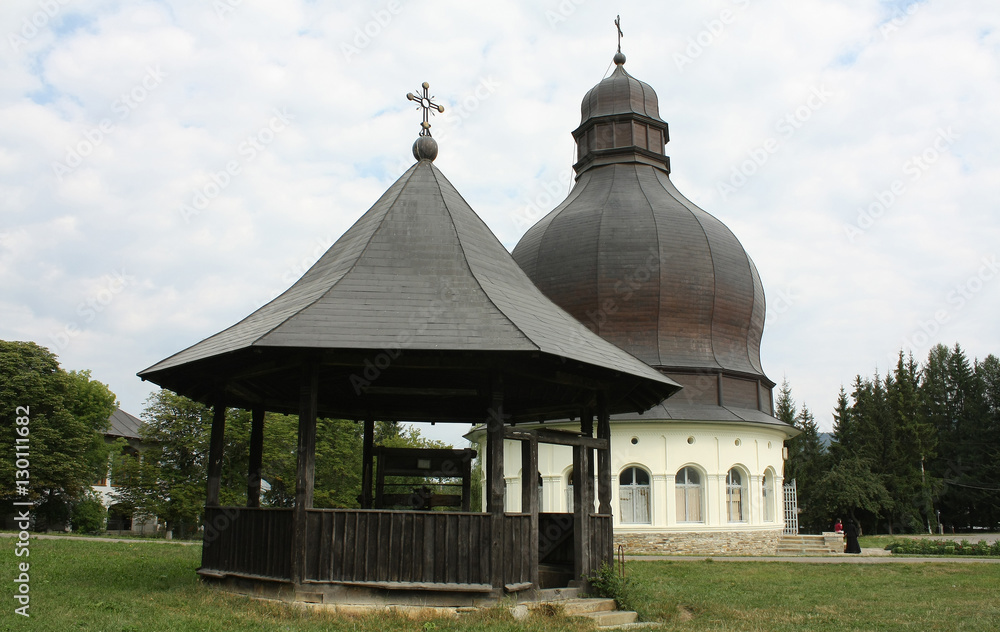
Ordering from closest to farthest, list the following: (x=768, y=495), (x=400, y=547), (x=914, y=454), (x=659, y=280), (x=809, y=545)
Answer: (x=400, y=547), (x=809, y=545), (x=659, y=280), (x=768, y=495), (x=914, y=454)

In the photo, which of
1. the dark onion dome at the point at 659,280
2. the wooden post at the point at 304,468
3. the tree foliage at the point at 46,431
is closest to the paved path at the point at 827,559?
the dark onion dome at the point at 659,280

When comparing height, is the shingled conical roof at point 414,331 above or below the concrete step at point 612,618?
above

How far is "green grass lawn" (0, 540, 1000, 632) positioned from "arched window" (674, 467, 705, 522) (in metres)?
8.37

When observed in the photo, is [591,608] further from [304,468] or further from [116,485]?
[116,485]

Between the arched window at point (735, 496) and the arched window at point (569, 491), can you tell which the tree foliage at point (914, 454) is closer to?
the arched window at point (735, 496)

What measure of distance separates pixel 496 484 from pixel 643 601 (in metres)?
2.98

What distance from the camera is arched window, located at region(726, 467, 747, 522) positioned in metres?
28.1

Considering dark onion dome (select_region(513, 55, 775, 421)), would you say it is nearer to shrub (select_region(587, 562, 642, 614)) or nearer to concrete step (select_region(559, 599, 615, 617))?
shrub (select_region(587, 562, 642, 614))

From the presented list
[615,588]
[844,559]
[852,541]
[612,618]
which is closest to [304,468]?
[612,618]

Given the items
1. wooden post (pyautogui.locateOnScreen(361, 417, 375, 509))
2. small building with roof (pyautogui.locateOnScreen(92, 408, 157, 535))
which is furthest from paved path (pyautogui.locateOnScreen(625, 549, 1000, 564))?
small building with roof (pyautogui.locateOnScreen(92, 408, 157, 535))

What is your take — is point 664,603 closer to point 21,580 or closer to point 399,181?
point 399,181

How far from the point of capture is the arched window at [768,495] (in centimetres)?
2939

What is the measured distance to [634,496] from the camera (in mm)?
27438

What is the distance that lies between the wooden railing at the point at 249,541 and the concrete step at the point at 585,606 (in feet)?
10.4
